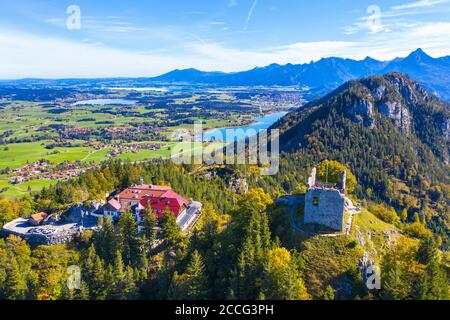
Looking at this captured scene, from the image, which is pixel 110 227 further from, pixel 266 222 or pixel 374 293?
pixel 374 293

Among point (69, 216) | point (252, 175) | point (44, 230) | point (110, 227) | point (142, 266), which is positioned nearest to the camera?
point (142, 266)

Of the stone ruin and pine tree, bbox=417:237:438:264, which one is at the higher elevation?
the stone ruin

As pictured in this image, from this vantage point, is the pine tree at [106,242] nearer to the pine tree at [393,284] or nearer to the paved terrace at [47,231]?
the paved terrace at [47,231]

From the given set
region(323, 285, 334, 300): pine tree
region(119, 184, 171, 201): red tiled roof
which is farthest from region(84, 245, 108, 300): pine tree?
region(323, 285, 334, 300): pine tree

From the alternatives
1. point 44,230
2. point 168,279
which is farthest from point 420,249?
point 44,230

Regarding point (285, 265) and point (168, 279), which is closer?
point (285, 265)

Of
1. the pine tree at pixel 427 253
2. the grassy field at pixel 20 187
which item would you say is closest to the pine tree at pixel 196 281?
the pine tree at pixel 427 253

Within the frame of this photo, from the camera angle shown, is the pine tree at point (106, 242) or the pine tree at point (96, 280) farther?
the pine tree at point (106, 242)

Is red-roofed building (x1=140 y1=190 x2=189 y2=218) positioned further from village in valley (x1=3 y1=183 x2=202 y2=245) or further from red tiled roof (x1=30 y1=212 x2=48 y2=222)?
red tiled roof (x1=30 y1=212 x2=48 y2=222)
